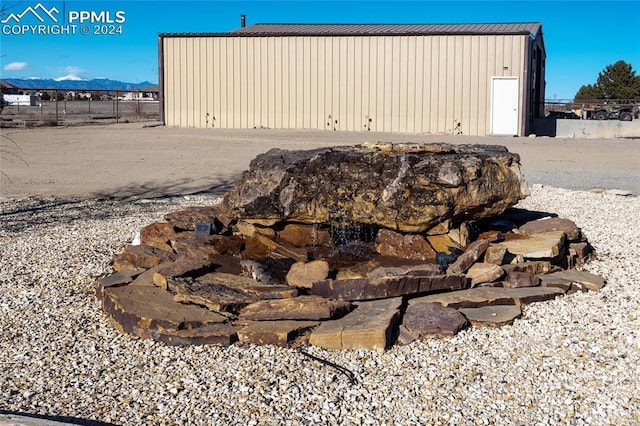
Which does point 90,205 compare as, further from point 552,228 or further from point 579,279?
point 579,279

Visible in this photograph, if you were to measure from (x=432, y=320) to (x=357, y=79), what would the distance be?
2498 centimetres

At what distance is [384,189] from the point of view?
22.8 ft

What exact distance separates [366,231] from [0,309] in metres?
3.29

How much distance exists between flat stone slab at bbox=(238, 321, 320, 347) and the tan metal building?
80.1 feet

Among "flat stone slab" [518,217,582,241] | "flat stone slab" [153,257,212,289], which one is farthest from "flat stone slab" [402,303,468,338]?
"flat stone slab" [518,217,582,241]

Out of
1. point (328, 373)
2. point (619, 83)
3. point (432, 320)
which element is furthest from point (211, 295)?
point (619, 83)

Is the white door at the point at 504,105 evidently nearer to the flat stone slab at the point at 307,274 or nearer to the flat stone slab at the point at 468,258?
the flat stone slab at the point at 468,258

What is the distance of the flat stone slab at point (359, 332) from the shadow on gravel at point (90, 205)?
538 centimetres

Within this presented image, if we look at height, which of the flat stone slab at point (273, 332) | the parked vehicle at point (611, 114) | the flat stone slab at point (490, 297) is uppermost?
the parked vehicle at point (611, 114)

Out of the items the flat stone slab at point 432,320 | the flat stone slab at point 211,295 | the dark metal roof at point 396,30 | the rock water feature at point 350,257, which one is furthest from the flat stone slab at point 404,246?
the dark metal roof at point 396,30

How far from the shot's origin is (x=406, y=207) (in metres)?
6.91

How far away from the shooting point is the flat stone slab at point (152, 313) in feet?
18.1

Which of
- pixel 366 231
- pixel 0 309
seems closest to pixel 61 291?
pixel 0 309

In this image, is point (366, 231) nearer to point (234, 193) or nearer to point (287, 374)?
point (234, 193)
